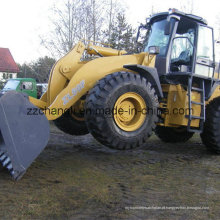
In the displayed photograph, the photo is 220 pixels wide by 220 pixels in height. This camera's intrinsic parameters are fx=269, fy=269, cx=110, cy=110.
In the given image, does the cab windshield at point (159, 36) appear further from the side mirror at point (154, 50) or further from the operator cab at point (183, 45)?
the side mirror at point (154, 50)

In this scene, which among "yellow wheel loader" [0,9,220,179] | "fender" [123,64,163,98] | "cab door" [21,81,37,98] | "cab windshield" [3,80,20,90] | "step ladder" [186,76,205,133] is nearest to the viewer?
"yellow wheel loader" [0,9,220,179]

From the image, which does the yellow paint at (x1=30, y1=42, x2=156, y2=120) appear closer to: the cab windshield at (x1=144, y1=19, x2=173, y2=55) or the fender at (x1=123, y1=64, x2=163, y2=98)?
the fender at (x1=123, y1=64, x2=163, y2=98)

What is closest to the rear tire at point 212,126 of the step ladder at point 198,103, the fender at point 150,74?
the step ladder at point 198,103

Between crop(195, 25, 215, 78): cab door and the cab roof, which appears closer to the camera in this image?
the cab roof

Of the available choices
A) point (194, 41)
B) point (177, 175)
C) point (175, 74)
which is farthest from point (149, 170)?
point (194, 41)

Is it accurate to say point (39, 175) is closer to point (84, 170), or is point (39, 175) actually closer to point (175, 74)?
point (84, 170)

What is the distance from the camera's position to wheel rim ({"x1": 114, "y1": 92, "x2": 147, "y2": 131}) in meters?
4.07

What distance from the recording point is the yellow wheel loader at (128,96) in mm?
3434

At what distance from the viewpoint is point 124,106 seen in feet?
13.6

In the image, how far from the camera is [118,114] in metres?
4.03

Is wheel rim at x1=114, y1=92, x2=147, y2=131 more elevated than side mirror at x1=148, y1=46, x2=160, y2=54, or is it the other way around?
side mirror at x1=148, y1=46, x2=160, y2=54

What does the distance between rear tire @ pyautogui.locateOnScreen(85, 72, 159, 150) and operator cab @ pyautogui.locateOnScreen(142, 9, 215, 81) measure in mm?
1101

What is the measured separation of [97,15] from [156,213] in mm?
17680

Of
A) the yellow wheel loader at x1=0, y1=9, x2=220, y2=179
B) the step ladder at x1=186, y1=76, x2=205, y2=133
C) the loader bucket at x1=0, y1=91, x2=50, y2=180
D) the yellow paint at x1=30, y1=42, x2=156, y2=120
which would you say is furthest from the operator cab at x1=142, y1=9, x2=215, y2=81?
the loader bucket at x1=0, y1=91, x2=50, y2=180
